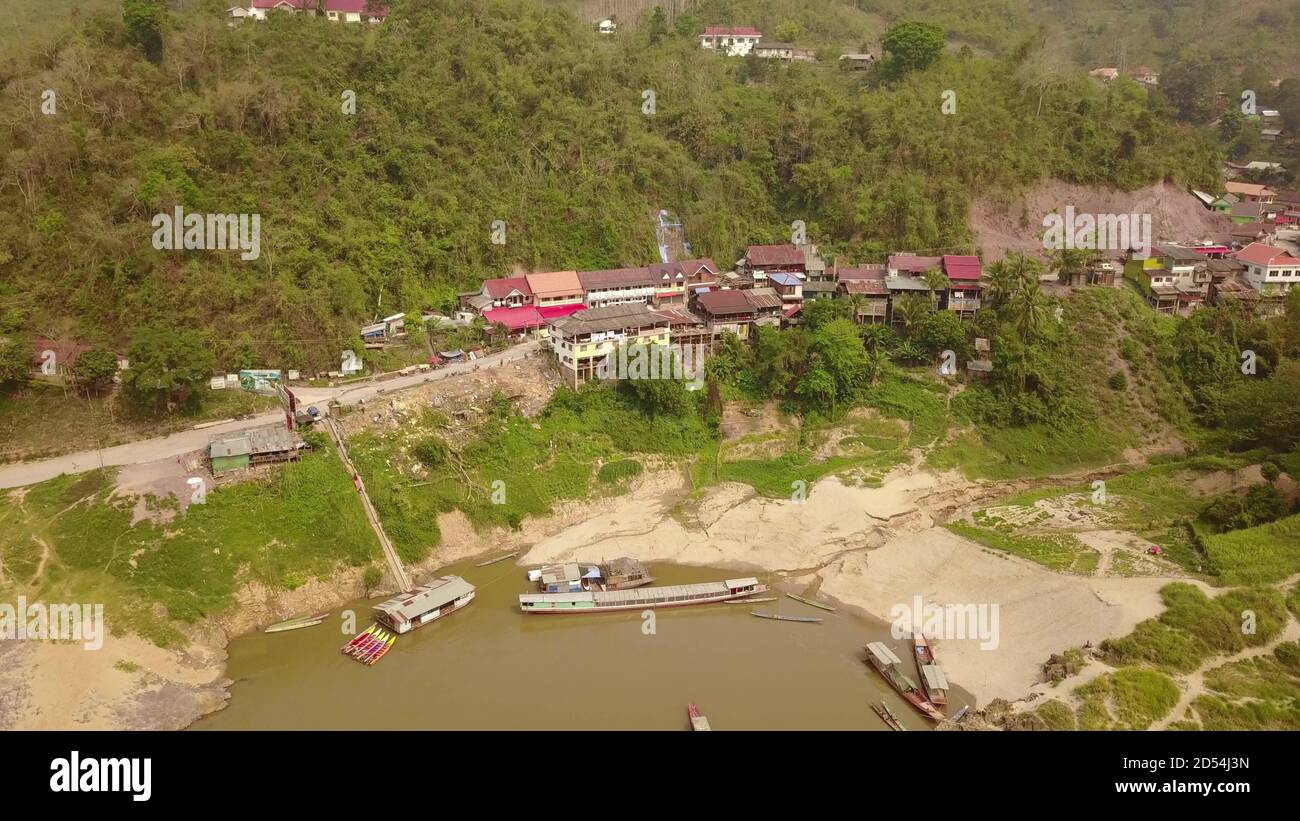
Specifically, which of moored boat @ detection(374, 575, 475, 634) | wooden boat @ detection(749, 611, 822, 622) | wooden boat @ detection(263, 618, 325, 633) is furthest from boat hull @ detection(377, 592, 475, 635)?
wooden boat @ detection(749, 611, 822, 622)

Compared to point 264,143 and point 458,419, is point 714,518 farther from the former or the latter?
point 264,143

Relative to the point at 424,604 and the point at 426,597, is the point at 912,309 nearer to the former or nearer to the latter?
the point at 426,597

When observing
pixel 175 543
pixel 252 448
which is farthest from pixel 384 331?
pixel 175 543

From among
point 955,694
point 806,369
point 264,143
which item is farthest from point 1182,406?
point 264,143

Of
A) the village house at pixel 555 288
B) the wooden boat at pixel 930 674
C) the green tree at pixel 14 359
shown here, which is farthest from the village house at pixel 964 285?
the green tree at pixel 14 359

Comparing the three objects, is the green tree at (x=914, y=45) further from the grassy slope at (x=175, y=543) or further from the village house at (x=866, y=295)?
the grassy slope at (x=175, y=543)

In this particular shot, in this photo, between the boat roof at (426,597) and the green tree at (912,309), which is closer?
the boat roof at (426,597)
